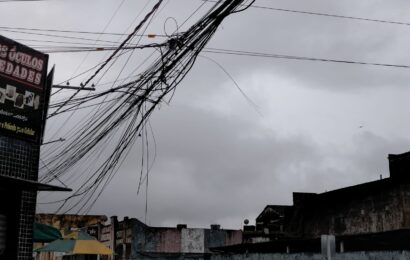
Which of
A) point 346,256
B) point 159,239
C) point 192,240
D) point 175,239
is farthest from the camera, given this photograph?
point 192,240

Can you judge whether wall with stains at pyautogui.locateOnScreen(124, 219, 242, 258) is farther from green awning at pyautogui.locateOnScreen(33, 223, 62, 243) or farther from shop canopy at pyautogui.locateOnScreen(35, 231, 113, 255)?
green awning at pyautogui.locateOnScreen(33, 223, 62, 243)

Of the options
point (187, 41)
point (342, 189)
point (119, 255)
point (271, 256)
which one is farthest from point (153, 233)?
point (187, 41)

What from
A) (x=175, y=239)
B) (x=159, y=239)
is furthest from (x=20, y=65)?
(x=175, y=239)

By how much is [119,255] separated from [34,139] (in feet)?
117

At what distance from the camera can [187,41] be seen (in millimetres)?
8961

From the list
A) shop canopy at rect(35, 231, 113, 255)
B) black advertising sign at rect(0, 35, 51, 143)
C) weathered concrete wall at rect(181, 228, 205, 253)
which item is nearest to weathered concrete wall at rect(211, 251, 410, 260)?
shop canopy at rect(35, 231, 113, 255)

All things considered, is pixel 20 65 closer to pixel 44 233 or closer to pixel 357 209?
pixel 44 233

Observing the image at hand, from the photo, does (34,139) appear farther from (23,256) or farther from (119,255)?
(119,255)

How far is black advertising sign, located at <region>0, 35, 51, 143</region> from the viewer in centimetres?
1180

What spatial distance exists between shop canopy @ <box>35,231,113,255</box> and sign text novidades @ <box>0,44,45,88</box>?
7.66m

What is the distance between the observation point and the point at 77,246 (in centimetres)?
1867

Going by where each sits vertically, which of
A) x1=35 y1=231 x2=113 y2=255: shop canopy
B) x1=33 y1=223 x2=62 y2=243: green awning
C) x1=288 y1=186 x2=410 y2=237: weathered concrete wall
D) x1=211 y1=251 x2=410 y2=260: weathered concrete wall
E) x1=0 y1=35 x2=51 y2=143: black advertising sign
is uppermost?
x1=0 y1=35 x2=51 y2=143: black advertising sign

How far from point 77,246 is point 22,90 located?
802 cm

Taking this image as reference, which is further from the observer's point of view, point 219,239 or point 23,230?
point 219,239
